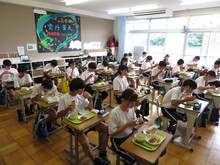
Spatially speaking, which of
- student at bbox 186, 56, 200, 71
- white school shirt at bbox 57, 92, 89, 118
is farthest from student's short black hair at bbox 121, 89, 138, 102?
student at bbox 186, 56, 200, 71

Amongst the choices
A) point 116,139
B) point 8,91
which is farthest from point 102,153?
point 8,91

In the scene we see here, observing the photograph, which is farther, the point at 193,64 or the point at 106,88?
the point at 193,64

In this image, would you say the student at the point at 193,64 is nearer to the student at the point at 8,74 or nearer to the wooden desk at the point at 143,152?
the wooden desk at the point at 143,152

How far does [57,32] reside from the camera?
7051mm

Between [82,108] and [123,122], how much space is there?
0.96m

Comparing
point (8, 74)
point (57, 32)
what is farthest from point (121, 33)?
point (8, 74)

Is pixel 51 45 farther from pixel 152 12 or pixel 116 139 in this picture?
pixel 116 139

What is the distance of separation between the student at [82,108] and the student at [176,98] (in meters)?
1.30

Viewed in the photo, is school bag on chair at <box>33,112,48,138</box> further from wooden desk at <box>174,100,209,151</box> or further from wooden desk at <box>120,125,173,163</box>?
wooden desk at <box>174,100,209,151</box>

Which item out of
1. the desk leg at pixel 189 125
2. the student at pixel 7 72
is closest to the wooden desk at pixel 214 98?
the desk leg at pixel 189 125

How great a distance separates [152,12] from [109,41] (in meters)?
3.37

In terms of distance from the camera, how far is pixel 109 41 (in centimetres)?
955

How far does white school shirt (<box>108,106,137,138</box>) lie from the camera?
1.89 metres

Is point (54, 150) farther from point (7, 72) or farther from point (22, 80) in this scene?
point (7, 72)
